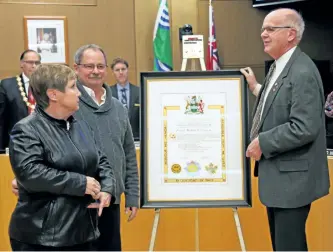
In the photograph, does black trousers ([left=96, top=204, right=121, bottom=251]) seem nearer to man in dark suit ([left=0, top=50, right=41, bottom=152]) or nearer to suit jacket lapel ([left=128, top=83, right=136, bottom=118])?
man in dark suit ([left=0, top=50, right=41, bottom=152])

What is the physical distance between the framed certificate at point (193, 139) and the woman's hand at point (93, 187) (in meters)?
0.87

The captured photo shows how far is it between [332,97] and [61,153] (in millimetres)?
2047

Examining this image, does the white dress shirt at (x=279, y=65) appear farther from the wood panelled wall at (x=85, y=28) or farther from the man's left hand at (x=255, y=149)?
the wood panelled wall at (x=85, y=28)

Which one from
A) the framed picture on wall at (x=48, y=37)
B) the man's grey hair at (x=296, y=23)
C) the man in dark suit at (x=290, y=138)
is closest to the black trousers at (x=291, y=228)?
the man in dark suit at (x=290, y=138)

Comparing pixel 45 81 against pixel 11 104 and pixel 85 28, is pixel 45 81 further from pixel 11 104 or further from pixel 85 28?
pixel 85 28

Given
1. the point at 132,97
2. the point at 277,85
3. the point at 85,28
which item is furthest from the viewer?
the point at 85,28

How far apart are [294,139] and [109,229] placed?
3.21ft

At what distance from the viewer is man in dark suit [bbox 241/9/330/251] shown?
2.13 metres

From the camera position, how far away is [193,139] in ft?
8.65

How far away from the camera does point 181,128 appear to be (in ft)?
8.66

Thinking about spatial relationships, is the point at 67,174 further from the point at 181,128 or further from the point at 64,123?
the point at 181,128

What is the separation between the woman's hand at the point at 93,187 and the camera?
5.66 ft

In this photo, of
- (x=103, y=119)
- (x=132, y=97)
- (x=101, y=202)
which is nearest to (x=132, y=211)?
(x=103, y=119)

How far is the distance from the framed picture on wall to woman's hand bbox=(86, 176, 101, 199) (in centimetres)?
422
